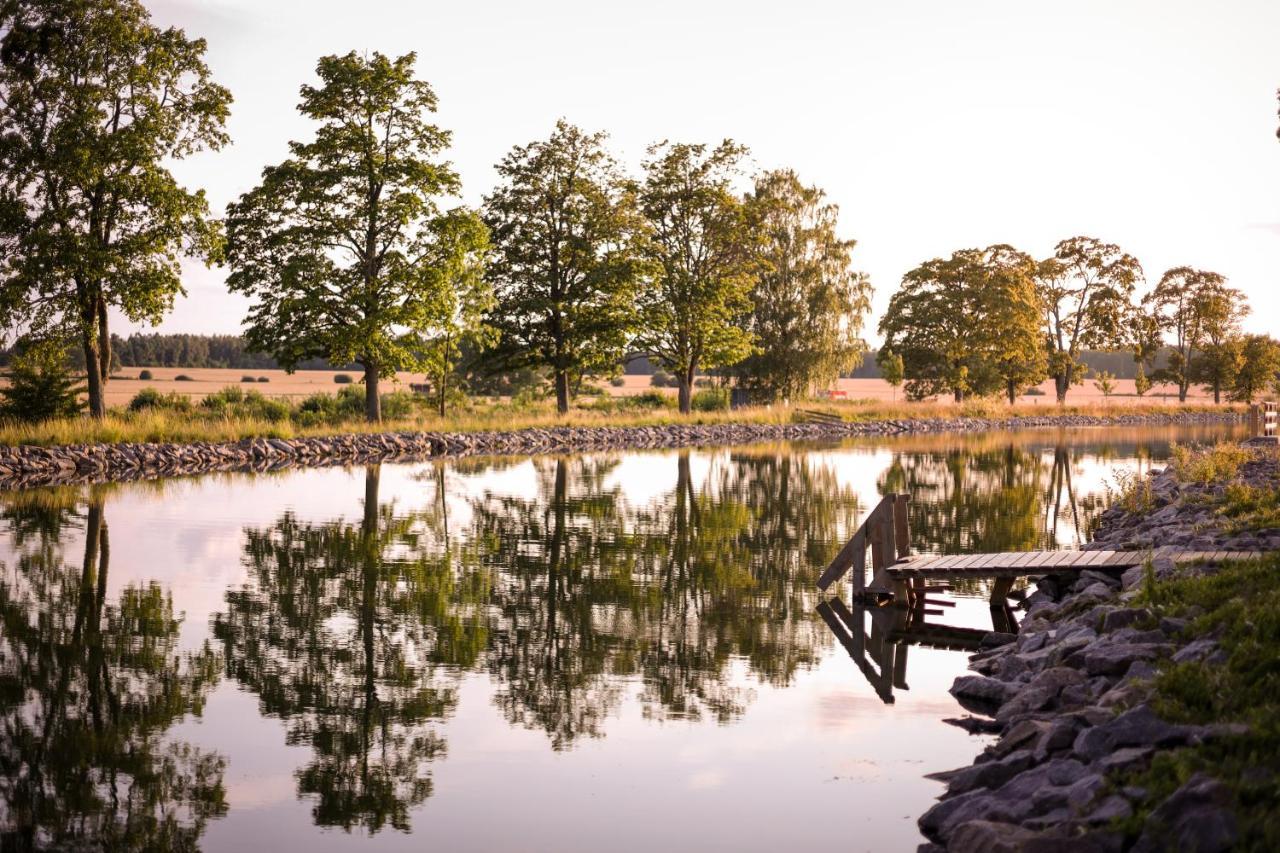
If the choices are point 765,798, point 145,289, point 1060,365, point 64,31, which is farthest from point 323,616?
point 1060,365

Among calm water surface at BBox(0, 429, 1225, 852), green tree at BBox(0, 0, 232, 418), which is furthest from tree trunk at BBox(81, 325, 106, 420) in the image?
calm water surface at BBox(0, 429, 1225, 852)

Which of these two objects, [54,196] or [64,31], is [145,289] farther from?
[64,31]

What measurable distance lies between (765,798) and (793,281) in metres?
65.4

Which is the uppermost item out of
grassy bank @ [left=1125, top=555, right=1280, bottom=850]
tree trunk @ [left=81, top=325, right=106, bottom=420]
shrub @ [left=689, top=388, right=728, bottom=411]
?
tree trunk @ [left=81, top=325, right=106, bottom=420]

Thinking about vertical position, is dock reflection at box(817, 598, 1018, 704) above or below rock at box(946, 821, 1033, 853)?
below

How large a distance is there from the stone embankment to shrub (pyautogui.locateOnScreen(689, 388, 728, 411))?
205 ft

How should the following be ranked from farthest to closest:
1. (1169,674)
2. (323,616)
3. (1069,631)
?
(323,616) → (1069,631) → (1169,674)

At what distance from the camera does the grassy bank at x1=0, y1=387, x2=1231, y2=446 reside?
3922 cm

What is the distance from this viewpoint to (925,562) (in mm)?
15883

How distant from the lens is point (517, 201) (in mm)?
59438

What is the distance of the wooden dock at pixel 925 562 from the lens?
14.6 metres

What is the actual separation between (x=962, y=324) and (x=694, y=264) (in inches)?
1085

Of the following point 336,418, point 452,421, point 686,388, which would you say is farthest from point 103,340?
point 686,388

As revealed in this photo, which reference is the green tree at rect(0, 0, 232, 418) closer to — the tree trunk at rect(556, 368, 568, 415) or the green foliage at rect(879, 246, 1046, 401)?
the tree trunk at rect(556, 368, 568, 415)
